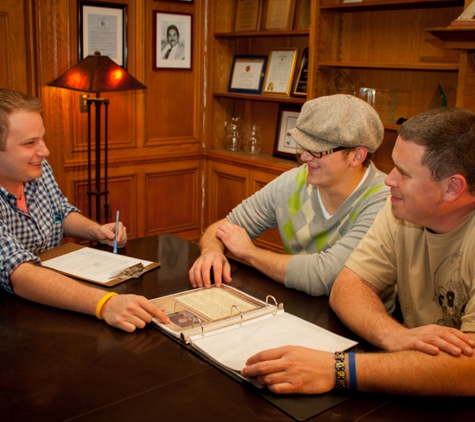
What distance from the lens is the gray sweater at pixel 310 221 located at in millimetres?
1878

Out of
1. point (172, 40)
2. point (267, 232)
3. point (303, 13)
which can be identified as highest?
point (303, 13)

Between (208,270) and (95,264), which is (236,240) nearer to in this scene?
(208,270)

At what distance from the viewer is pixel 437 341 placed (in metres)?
1.32

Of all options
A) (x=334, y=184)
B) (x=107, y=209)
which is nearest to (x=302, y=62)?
(x=107, y=209)

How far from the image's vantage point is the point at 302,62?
13.3 feet

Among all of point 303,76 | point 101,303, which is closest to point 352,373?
point 101,303

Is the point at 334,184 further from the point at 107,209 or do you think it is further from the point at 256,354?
the point at 107,209

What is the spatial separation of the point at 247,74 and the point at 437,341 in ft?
11.5

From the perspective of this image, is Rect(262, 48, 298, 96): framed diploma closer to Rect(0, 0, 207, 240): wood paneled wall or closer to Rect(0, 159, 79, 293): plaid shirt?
Result: Rect(0, 0, 207, 240): wood paneled wall

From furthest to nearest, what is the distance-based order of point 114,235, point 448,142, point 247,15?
point 247,15 → point 114,235 → point 448,142

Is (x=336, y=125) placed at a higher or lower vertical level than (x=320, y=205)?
higher

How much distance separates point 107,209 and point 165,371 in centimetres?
289

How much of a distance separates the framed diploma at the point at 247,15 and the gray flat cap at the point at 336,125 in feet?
8.31

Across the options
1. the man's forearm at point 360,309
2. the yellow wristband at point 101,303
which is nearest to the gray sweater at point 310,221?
the man's forearm at point 360,309
